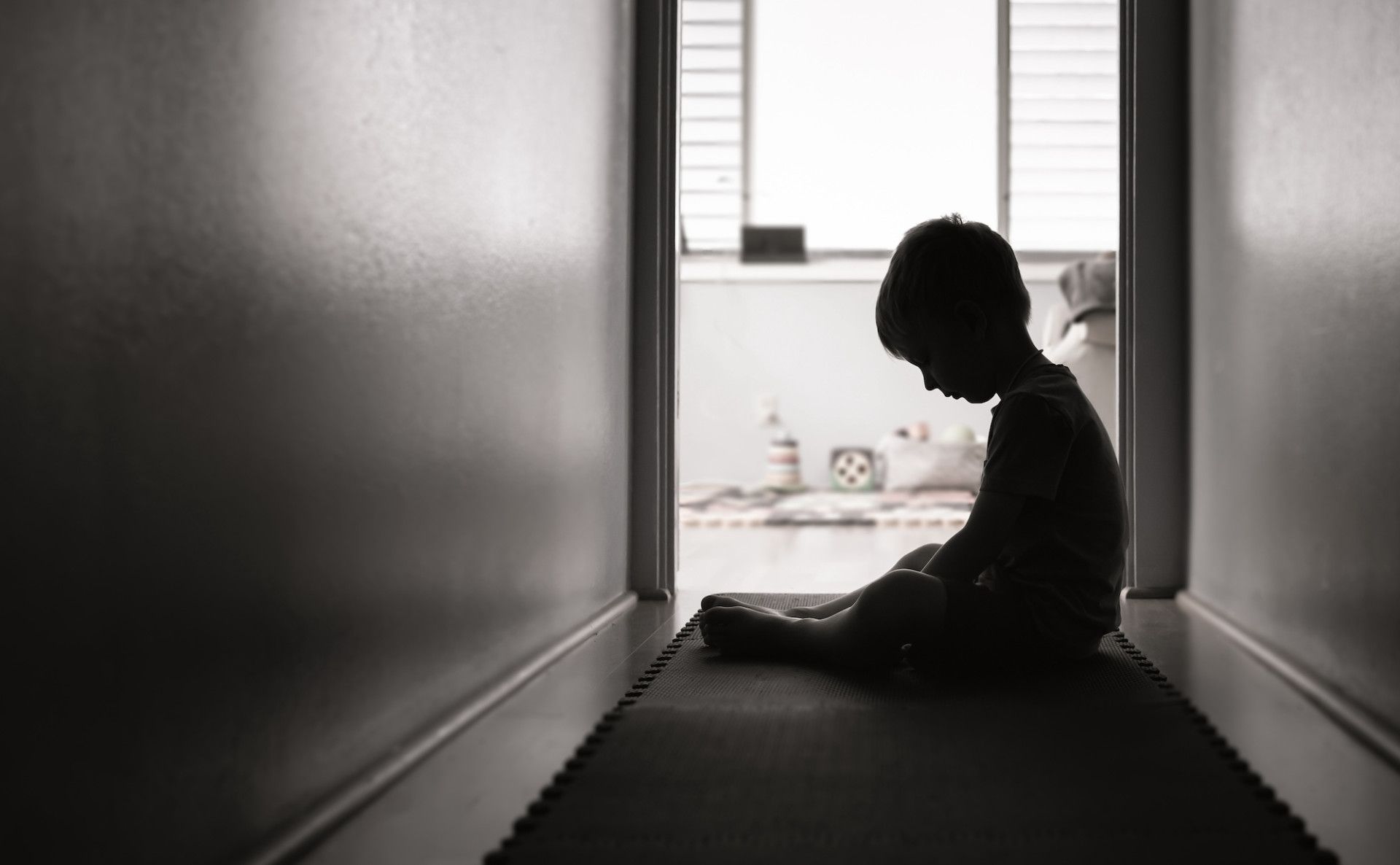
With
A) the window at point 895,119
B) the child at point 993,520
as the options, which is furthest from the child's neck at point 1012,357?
the window at point 895,119

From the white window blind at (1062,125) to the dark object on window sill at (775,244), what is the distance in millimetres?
882

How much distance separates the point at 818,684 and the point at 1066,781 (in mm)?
386

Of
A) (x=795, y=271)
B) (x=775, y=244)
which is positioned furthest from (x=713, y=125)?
(x=795, y=271)

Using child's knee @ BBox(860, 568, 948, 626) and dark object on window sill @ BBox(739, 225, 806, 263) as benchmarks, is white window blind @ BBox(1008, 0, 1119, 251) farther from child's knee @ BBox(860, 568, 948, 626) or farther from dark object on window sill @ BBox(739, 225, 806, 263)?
child's knee @ BBox(860, 568, 948, 626)

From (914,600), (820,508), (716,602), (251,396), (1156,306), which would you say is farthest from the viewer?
(820,508)

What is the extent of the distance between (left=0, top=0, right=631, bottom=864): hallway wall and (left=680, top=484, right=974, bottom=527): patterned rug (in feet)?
6.97

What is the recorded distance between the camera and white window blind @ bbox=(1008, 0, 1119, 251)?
4.77 meters

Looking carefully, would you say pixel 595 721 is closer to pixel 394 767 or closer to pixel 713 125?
pixel 394 767

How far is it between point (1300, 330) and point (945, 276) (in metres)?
0.45

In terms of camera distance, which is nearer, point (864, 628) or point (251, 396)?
Answer: point (251, 396)

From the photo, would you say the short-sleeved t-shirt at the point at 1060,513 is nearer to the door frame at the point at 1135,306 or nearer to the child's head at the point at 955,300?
the child's head at the point at 955,300

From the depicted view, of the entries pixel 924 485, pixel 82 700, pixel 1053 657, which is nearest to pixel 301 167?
pixel 82 700

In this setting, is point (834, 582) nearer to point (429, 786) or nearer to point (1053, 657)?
point (1053, 657)

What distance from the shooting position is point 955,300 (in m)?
1.40
